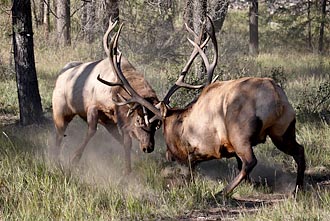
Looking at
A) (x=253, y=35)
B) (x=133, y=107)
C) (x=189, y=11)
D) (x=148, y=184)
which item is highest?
(x=189, y=11)

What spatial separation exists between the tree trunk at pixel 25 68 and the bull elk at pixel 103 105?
1.58 m

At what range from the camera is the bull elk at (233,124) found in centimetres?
765

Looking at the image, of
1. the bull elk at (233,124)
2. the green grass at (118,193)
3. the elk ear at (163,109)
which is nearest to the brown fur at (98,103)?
the elk ear at (163,109)

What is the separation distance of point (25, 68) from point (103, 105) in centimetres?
325

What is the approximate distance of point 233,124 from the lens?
7.70m

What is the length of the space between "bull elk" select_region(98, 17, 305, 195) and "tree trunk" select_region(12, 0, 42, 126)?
15.0 feet

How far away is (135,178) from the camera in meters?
8.95

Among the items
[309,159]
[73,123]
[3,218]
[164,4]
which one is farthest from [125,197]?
[164,4]

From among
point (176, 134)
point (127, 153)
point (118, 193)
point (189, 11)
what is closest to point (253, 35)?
point (189, 11)

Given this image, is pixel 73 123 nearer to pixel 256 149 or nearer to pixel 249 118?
pixel 256 149

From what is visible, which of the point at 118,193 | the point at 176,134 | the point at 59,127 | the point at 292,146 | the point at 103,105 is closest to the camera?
the point at 118,193

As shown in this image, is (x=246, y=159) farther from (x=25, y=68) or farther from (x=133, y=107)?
(x=25, y=68)

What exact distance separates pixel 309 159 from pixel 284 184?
3.48ft

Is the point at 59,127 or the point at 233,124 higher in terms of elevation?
the point at 233,124
